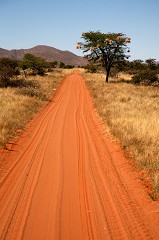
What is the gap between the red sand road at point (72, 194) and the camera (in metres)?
5.31

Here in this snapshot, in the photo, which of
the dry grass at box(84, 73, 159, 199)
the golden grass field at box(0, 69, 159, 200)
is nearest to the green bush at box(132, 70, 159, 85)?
the golden grass field at box(0, 69, 159, 200)

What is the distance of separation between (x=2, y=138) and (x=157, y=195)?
6406mm

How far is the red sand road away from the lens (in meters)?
5.31

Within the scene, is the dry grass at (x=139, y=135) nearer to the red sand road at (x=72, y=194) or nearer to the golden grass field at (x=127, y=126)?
the golden grass field at (x=127, y=126)

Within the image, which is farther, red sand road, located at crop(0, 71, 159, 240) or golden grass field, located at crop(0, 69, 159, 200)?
golden grass field, located at crop(0, 69, 159, 200)

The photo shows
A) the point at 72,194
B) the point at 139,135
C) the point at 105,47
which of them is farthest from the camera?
the point at 105,47

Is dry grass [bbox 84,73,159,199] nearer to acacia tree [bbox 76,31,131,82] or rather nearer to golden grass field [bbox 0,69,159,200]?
golden grass field [bbox 0,69,159,200]

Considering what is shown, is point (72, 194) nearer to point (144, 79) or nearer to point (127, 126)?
point (127, 126)

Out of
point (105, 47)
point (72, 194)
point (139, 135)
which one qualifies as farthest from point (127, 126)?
point (105, 47)

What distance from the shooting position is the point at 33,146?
10.0m

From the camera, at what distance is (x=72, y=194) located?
663 cm

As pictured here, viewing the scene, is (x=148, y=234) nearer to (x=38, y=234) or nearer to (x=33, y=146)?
(x=38, y=234)

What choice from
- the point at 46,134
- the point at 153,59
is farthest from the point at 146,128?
the point at 153,59

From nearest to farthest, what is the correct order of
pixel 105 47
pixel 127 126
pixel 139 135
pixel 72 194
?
pixel 72 194
pixel 139 135
pixel 127 126
pixel 105 47
